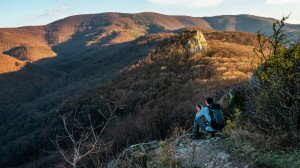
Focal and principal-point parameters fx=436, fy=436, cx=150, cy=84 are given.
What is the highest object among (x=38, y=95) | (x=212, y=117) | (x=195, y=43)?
(x=212, y=117)

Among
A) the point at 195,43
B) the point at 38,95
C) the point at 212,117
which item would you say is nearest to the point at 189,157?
the point at 212,117

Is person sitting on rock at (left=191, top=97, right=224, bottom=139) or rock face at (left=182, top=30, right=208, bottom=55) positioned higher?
person sitting on rock at (left=191, top=97, right=224, bottom=139)

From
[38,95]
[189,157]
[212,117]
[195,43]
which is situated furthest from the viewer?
[38,95]

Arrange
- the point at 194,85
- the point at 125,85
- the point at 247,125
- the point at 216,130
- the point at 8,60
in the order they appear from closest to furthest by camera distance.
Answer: the point at 247,125 < the point at 216,130 < the point at 194,85 < the point at 125,85 < the point at 8,60

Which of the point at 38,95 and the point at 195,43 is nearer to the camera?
the point at 195,43

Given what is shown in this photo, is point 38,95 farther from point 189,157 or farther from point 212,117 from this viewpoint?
point 189,157

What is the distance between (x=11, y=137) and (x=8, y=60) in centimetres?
10876

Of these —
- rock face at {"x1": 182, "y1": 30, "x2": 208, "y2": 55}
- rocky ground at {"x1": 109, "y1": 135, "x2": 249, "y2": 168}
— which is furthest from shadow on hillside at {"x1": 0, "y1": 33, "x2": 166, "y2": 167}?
rocky ground at {"x1": 109, "y1": 135, "x2": 249, "y2": 168}

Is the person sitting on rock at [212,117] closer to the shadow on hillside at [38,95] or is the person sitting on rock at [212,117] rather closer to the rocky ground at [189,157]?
the rocky ground at [189,157]

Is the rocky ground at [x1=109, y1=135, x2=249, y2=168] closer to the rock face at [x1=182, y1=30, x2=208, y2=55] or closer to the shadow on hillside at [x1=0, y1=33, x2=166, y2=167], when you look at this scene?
the shadow on hillside at [x1=0, y1=33, x2=166, y2=167]

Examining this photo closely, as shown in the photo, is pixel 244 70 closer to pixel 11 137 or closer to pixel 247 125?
pixel 247 125

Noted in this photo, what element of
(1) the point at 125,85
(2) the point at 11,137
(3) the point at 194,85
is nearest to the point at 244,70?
(3) the point at 194,85

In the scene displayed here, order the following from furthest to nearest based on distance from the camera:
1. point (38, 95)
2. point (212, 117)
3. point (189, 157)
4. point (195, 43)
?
1. point (38, 95)
2. point (195, 43)
3. point (212, 117)
4. point (189, 157)

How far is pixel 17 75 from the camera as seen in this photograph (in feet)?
505
